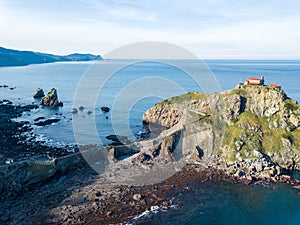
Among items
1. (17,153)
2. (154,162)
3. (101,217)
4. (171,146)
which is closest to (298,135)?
(171,146)

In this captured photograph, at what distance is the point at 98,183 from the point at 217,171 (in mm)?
24604

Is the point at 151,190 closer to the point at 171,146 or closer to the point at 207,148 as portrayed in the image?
the point at 171,146

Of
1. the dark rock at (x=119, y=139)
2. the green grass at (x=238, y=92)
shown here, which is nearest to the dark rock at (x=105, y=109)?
the dark rock at (x=119, y=139)

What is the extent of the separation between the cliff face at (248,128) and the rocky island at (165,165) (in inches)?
8.2

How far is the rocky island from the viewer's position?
147ft

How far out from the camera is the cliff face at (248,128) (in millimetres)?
60969

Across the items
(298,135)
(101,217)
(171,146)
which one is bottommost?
(101,217)

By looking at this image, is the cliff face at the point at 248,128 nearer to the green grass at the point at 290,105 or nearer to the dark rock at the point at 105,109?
the green grass at the point at 290,105

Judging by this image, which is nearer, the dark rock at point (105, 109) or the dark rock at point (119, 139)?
the dark rock at point (119, 139)

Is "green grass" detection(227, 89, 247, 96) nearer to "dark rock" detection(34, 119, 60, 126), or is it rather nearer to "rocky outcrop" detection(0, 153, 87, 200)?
"rocky outcrop" detection(0, 153, 87, 200)

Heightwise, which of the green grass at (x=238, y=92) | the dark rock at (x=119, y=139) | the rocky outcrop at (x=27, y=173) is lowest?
the rocky outcrop at (x=27, y=173)

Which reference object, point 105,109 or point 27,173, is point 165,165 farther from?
point 105,109

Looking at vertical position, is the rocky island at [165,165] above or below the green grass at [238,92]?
below

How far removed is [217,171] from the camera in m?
57.9
